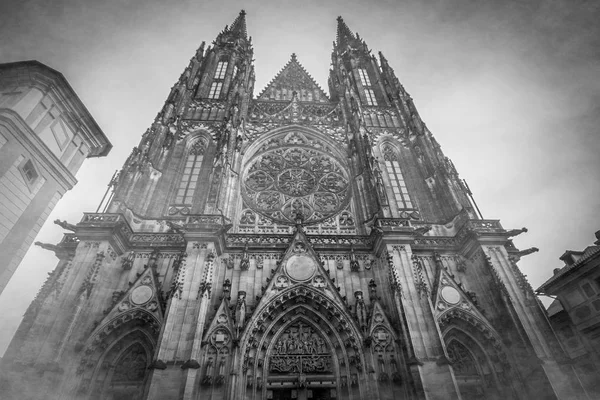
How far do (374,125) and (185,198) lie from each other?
13.2 metres

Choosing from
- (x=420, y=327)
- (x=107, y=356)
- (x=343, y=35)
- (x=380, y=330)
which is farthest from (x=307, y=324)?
(x=343, y=35)

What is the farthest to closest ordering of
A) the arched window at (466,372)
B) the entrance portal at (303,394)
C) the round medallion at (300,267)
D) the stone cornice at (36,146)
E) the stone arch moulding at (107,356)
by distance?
the round medallion at (300,267) → the arched window at (466,372) → the entrance portal at (303,394) → the stone arch moulding at (107,356) → the stone cornice at (36,146)

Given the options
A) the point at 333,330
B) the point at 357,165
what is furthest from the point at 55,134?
the point at 357,165

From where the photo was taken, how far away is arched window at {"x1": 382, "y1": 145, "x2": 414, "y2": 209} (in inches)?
699

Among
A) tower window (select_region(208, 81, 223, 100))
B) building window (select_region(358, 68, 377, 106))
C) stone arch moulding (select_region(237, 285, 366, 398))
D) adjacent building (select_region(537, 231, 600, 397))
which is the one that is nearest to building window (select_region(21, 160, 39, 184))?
stone arch moulding (select_region(237, 285, 366, 398))

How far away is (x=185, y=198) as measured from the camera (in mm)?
17188

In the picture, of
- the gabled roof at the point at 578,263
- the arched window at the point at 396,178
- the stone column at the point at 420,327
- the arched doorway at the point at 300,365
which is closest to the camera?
the stone column at the point at 420,327

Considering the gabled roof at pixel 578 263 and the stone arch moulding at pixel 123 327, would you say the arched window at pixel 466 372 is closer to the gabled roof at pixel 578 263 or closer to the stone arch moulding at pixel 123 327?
the gabled roof at pixel 578 263

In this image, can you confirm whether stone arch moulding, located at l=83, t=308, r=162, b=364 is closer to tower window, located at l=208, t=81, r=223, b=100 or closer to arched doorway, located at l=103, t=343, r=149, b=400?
arched doorway, located at l=103, t=343, r=149, b=400

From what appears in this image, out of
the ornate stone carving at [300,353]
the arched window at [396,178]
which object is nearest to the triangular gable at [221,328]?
the ornate stone carving at [300,353]

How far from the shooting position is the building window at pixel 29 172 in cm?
578

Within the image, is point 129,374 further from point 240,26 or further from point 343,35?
point 343,35

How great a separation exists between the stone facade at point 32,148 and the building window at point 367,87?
20548mm

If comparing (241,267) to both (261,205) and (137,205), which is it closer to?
(261,205)
